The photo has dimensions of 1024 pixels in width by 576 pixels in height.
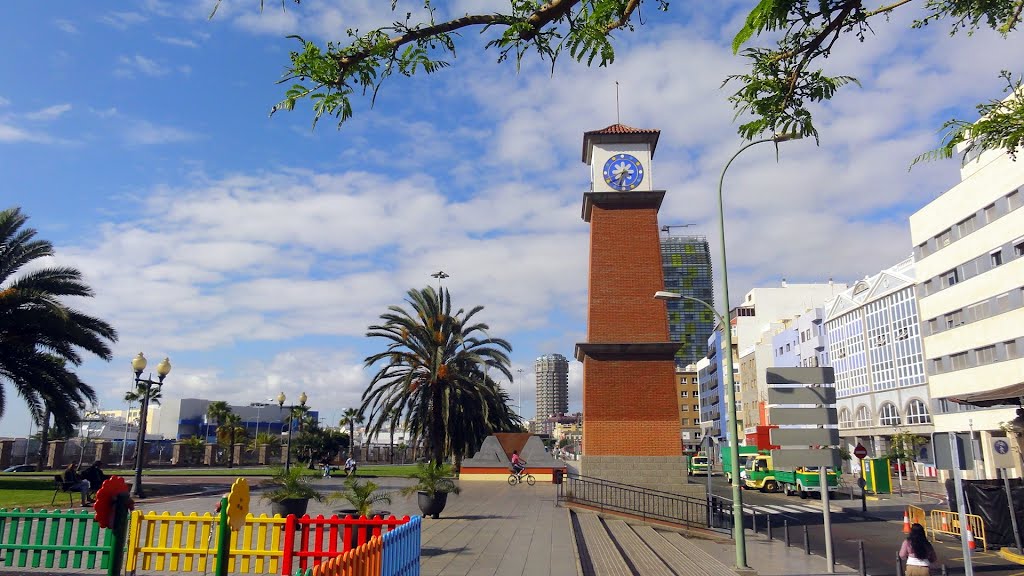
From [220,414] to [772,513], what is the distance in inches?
2572

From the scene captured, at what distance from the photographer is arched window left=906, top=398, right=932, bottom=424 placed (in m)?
48.7

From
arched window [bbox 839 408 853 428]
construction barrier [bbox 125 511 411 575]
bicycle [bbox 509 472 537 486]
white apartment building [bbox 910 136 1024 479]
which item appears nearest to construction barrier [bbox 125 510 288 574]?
construction barrier [bbox 125 511 411 575]

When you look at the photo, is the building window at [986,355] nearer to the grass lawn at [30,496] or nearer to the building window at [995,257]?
the building window at [995,257]

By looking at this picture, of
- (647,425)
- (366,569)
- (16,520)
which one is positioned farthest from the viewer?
(647,425)

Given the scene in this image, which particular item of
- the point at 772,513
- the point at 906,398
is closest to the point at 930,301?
the point at 906,398

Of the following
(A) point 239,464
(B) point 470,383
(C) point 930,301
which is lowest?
(A) point 239,464

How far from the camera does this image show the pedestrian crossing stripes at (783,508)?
27089mm

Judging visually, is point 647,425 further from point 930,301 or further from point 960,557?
point 930,301

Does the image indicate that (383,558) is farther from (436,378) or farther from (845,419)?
(845,419)

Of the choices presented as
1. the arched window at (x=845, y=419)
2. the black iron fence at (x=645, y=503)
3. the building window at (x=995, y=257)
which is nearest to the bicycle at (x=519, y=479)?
the black iron fence at (x=645, y=503)

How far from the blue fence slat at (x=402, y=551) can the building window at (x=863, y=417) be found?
188 ft

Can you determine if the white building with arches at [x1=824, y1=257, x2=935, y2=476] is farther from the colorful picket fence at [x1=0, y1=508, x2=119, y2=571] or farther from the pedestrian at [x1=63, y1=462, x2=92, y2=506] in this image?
the colorful picket fence at [x1=0, y1=508, x2=119, y2=571]

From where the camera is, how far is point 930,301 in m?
40.9

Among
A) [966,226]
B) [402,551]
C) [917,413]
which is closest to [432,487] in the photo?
[402,551]
